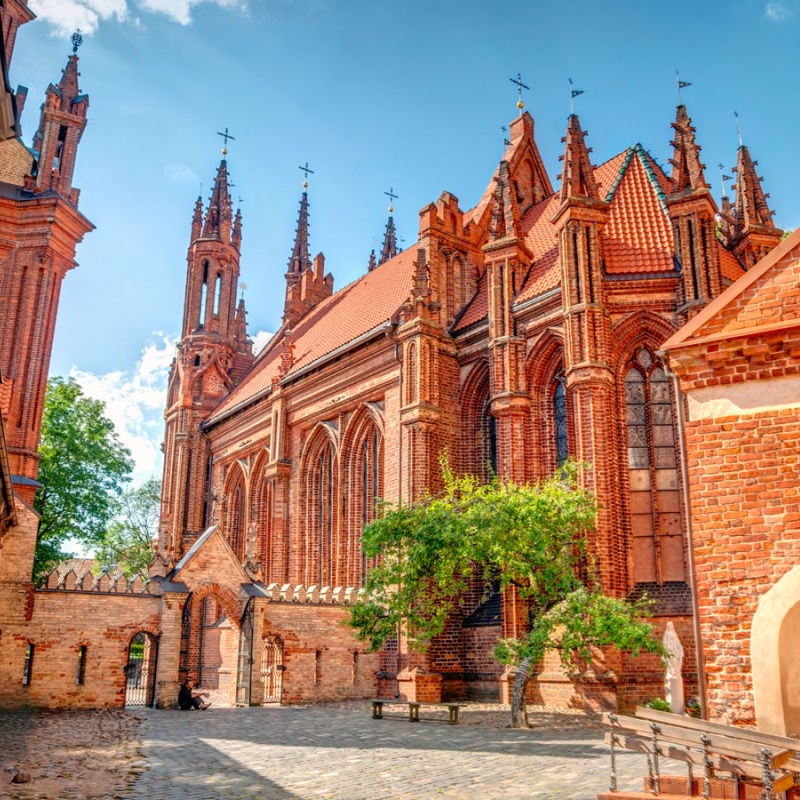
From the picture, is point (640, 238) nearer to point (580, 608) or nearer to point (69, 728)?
point (580, 608)

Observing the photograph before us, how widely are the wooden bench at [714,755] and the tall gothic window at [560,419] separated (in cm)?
1335

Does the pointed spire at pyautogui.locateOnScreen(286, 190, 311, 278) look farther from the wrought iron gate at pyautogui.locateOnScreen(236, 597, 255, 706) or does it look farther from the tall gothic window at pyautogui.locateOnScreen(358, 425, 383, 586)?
the wrought iron gate at pyautogui.locateOnScreen(236, 597, 255, 706)

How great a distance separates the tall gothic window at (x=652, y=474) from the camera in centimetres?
1919

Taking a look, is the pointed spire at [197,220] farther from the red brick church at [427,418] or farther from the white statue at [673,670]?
the white statue at [673,670]

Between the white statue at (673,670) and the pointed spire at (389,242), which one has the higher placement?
the pointed spire at (389,242)

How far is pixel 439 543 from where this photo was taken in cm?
1694

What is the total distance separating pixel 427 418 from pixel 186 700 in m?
9.23

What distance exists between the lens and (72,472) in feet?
120

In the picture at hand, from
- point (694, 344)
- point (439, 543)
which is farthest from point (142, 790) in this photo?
point (439, 543)

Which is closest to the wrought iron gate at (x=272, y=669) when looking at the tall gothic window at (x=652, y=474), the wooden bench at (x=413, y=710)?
the wooden bench at (x=413, y=710)

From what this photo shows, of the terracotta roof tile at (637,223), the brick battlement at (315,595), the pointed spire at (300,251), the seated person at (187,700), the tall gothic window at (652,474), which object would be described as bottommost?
the seated person at (187,700)

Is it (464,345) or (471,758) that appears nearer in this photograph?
(471,758)

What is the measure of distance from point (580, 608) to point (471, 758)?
4.90 m

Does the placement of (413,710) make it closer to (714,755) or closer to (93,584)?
(93,584)
